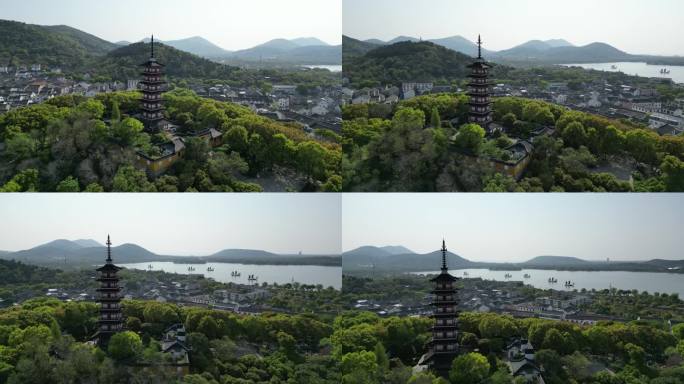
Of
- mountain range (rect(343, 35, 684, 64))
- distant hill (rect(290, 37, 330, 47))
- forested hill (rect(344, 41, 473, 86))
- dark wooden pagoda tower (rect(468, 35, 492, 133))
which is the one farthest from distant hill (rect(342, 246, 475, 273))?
distant hill (rect(290, 37, 330, 47))

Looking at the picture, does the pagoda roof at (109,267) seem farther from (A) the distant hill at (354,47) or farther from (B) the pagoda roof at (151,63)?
(A) the distant hill at (354,47)

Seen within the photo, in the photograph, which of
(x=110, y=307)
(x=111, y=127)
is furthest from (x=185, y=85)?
(x=110, y=307)

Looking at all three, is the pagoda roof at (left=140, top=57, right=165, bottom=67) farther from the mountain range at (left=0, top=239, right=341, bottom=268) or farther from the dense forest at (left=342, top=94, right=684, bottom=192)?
the dense forest at (left=342, top=94, right=684, bottom=192)

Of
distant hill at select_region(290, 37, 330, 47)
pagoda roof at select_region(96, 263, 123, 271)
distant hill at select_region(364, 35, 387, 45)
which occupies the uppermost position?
distant hill at select_region(290, 37, 330, 47)

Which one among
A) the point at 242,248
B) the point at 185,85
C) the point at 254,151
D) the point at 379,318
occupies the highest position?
the point at 185,85

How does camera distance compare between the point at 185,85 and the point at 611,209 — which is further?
the point at 185,85

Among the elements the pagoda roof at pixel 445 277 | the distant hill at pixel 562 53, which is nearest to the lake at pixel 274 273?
the pagoda roof at pixel 445 277

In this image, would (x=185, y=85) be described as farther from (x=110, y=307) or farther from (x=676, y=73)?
(x=676, y=73)
